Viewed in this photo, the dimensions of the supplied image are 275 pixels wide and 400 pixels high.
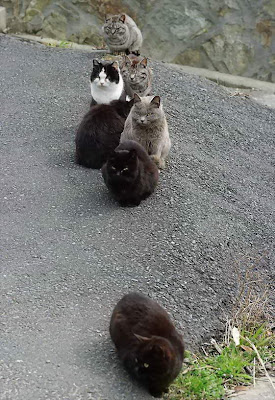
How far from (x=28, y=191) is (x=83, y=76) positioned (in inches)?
Result: 114

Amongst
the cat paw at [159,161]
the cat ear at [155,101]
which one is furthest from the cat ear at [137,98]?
the cat paw at [159,161]

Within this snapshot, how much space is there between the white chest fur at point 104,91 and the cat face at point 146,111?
25.0 inches

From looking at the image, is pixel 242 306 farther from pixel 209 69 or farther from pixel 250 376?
pixel 209 69

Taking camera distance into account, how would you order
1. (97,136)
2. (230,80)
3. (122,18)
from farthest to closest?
(230,80) → (122,18) → (97,136)

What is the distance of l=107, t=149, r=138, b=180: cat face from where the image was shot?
571 cm

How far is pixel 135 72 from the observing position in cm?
774

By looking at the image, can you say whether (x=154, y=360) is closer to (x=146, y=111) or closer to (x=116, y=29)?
(x=146, y=111)

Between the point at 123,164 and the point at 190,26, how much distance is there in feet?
15.2

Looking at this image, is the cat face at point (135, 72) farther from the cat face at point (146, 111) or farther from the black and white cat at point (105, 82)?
the cat face at point (146, 111)

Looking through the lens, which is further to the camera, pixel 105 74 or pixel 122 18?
pixel 122 18

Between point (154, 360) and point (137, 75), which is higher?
point (154, 360)

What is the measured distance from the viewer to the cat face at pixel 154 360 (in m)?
3.83

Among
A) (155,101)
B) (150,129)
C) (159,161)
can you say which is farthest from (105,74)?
(159,161)

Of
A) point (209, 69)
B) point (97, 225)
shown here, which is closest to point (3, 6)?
point (209, 69)
